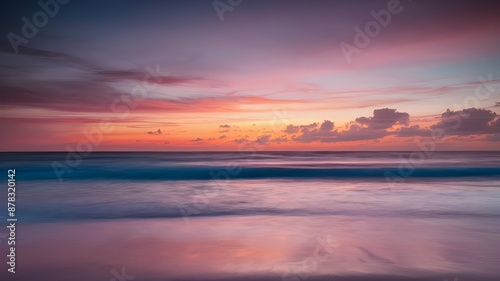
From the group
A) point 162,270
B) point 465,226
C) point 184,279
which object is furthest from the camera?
point 465,226

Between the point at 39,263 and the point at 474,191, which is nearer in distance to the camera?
the point at 39,263

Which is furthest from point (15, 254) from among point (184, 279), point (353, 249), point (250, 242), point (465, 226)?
point (465, 226)

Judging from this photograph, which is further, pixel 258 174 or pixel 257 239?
pixel 258 174

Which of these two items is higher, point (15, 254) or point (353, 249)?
point (15, 254)

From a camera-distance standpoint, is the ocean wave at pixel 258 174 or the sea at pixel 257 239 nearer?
the sea at pixel 257 239

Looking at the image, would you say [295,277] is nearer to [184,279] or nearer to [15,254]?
[184,279]

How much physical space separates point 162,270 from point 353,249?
3.05 metres

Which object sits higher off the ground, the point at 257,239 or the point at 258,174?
the point at 257,239

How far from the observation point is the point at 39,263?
558 cm

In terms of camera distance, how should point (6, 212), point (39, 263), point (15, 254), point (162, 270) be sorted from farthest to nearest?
point (6, 212) < point (15, 254) < point (39, 263) < point (162, 270)

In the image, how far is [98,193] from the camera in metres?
14.9

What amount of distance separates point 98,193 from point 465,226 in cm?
1246

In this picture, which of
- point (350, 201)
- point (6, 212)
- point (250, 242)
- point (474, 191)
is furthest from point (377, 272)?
point (474, 191)

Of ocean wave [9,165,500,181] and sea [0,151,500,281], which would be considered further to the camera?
ocean wave [9,165,500,181]
